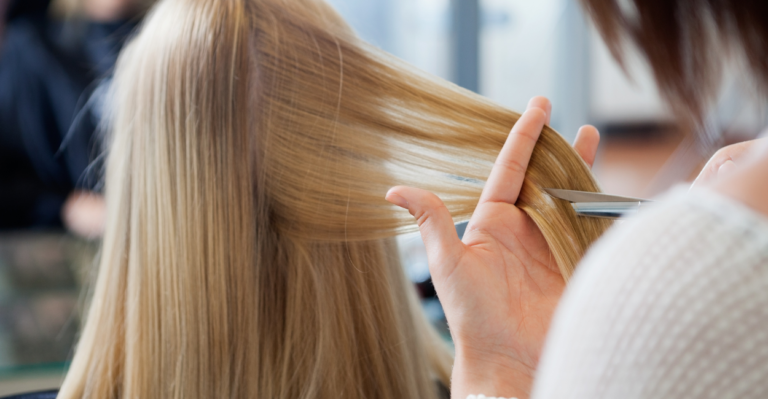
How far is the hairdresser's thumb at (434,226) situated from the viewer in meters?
0.57

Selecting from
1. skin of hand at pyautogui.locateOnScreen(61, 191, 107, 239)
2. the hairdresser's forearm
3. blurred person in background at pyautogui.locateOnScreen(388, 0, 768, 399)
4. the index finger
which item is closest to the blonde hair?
the index finger

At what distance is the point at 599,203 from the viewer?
58 centimetres

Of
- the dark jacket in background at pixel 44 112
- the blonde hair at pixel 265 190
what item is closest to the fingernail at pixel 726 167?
the blonde hair at pixel 265 190

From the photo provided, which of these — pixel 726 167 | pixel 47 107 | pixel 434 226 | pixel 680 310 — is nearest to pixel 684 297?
pixel 680 310

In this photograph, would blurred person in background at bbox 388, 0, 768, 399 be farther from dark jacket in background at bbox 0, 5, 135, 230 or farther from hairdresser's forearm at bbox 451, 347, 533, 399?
dark jacket in background at bbox 0, 5, 135, 230

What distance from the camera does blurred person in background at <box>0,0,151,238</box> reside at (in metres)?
1.42

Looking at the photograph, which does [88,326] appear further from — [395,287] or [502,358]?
[502,358]

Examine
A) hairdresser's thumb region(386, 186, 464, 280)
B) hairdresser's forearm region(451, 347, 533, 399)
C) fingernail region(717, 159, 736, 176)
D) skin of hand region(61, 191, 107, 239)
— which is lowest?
skin of hand region(61, 191, 107, 239)

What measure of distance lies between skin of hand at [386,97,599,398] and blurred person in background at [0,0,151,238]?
43.0 inches

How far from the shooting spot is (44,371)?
100 centimetres

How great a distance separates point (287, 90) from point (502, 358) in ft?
1.21

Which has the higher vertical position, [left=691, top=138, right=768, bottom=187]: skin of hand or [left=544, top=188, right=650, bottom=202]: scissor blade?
[left=691, top=138, right=768, bottom=187]: skin of hand

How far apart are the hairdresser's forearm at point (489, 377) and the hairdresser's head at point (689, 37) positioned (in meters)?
0.29

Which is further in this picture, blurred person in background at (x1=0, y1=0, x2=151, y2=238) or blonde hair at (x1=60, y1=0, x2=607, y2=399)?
blurred person in background at (x1=0, y1=0, x2=151, y2=238)
